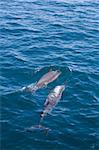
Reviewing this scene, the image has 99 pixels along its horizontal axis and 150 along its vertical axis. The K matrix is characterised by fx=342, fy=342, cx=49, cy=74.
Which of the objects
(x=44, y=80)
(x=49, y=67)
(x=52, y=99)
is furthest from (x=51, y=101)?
(x=49, y=67)

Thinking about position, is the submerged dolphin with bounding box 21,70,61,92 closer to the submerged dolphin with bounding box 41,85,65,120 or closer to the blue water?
the blue water

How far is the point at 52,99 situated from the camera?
58.9 ft

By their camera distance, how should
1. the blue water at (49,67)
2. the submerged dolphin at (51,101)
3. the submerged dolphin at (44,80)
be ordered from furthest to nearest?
the submerged dolphin at (44,80), the submerged dolphin at (51,101), the blue water at (49,67)

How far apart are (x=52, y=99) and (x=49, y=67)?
4.03m

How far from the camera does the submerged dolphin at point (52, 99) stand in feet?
56.9

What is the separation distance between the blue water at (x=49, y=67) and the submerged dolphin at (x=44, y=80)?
277 mm

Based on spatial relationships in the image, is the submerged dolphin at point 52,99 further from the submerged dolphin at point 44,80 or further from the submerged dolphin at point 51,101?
the submerged dolphin at point 44,80

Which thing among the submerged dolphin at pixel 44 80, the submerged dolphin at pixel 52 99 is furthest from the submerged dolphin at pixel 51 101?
the submerged dolphin at pixel 44 80

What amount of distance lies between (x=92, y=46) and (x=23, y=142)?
39.3 ft

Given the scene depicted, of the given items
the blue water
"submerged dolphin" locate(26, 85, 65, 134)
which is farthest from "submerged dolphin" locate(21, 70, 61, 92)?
"submerged dolphin" locate(26, 85, 65, 134)

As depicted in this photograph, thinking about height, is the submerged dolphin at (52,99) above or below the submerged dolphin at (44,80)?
below

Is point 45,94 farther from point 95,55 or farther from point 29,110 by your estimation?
point 95,55

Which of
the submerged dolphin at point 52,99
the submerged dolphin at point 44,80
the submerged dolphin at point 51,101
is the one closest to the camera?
the submerged dolphin at point 51,101

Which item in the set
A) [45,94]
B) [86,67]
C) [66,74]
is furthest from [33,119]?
[86,67]
